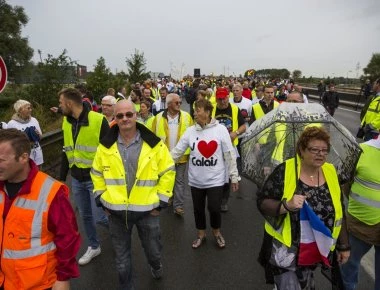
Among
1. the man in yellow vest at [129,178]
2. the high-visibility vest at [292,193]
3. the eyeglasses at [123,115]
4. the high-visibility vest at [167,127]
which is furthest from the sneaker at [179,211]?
the high-visibility vest at [292,193]

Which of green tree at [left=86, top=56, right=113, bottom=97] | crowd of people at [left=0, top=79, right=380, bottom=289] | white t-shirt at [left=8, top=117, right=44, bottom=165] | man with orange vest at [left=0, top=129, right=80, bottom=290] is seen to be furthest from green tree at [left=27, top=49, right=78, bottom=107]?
man with orange vest at [left=0, top=129, right=80, bottom=290]

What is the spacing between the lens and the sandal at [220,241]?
16.1ft

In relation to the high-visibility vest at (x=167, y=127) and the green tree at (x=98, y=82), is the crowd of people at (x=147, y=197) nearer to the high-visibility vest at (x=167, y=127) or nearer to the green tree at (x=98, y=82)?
the high-visibility vest at (x=167, y=127)

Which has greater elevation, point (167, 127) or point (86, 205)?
point (167, 127)

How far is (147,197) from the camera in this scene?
3438mm

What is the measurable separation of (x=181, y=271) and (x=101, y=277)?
916 millimetres

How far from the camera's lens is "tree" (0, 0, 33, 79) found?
4238cm

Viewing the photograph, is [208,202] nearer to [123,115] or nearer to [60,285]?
[123,115]

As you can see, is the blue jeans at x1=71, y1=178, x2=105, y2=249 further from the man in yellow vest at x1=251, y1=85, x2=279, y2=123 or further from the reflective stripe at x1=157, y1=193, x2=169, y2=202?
the man in yellow vest at x1=251, y1=85, x2=279, y2=123

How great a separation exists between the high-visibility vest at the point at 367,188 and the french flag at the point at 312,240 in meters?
0.69

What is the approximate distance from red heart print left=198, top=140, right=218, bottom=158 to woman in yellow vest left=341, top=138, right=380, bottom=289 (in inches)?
71.8

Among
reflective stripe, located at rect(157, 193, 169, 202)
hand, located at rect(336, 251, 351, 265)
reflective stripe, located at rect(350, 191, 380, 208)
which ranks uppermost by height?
reflective stripe, located at rect(350, 191, 380, 208)

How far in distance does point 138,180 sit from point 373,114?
5906 mm


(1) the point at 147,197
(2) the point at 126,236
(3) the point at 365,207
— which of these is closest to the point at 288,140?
(3) the point at 365,207
